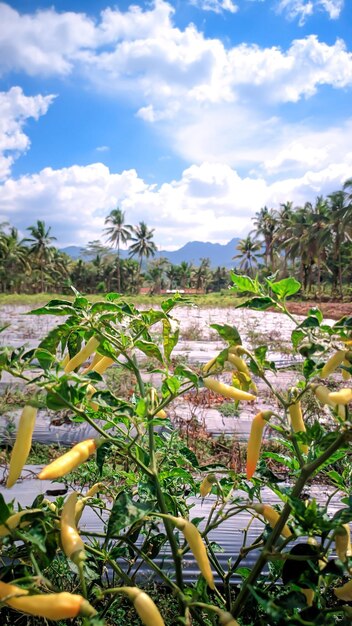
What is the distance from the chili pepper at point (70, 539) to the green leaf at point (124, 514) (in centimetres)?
5

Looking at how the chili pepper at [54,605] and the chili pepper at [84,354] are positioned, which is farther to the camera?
the chili pepper at [84,354]

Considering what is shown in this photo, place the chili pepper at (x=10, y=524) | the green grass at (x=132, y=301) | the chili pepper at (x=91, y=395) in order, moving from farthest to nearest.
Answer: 1. the green grass at (x=132, y=301)
2. the chili pepper at (x=91, y=395)
3. the chili pepper at (x=10, y=524)

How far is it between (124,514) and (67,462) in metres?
0.13

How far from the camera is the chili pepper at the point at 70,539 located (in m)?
0.68

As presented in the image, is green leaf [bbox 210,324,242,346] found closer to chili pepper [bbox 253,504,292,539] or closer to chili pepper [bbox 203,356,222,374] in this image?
chili pepper [bbox 203,356,222,374]

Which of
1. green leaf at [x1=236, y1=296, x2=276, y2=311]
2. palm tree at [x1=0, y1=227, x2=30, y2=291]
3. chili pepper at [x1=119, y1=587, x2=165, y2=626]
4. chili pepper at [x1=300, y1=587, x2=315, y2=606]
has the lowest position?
chili pepper at [x1=300, y1=587, x2=315, y2=606]

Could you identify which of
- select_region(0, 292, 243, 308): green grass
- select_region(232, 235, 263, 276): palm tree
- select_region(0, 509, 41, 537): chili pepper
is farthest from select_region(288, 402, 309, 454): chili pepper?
select_region(232, 235, 263, 276): palm tree

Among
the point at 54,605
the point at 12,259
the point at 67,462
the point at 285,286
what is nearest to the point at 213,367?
the point at 285,286

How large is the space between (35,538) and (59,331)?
1.19 feet

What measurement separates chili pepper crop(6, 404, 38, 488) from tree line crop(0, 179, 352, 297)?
28.4 m

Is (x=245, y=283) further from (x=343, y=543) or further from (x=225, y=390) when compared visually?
(x=343, y=543)

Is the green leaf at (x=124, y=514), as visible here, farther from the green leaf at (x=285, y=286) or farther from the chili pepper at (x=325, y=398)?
the green leaf at (x=285, y=286)

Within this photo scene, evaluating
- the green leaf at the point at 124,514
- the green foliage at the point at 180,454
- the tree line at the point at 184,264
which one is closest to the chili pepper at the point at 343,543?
the green foliage at the point at 180,454

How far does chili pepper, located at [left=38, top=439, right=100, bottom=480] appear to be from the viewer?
0.66m
